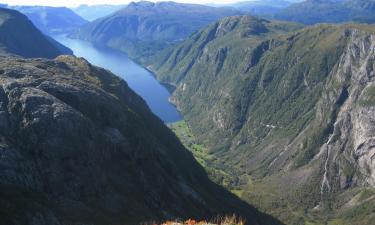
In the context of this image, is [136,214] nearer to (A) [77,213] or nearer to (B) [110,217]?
(B) [110,217]

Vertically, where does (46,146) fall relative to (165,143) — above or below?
above

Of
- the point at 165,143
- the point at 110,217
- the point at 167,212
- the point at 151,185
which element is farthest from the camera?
the point at 165,143

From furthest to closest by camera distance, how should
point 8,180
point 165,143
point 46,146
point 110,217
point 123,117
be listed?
point 165,143, point 123,117, point 46,146, point 110,217, point 8,180

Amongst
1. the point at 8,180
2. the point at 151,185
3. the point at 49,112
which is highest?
the point at 49,112

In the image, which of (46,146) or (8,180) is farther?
(46,146)

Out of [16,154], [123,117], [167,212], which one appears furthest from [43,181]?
[123,117]

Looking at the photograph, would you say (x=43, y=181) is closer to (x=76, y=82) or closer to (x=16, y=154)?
(x=16, y=154)

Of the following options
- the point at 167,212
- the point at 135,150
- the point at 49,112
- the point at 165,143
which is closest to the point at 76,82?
the point at 135,150
